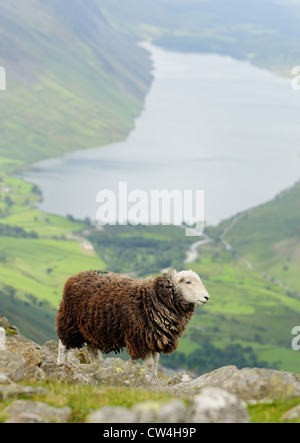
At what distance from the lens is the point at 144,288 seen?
577 inches

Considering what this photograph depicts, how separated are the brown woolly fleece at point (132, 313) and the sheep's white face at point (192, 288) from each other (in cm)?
14

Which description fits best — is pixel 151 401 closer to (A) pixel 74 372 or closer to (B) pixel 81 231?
(A) pixel 74 372

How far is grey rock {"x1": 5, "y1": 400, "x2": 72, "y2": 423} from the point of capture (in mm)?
8070

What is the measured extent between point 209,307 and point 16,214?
226ft

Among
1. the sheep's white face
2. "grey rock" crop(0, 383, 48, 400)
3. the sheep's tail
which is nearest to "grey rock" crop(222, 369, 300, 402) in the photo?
"grey rock" crop(0, 383, 48, 400)

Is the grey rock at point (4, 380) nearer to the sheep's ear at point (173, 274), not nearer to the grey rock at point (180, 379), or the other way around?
the sheep's ear at point (173, 274)

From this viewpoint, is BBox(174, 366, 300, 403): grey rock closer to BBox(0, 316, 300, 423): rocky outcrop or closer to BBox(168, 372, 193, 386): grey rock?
BBox(0, 316, 300, 423): rocky outcrop

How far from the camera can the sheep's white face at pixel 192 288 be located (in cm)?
1412

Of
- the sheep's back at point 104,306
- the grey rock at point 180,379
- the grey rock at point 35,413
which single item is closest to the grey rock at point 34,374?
the grey rock at point 35,413

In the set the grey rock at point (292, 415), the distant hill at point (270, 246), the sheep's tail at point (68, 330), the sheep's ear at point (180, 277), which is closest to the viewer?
the grey rock at point (292, 415)

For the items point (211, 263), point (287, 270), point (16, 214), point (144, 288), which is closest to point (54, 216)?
point (16, 214)

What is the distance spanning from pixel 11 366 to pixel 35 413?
1814mm

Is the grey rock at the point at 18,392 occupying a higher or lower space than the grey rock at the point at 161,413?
lower

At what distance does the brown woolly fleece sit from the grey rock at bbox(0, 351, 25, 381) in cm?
441
